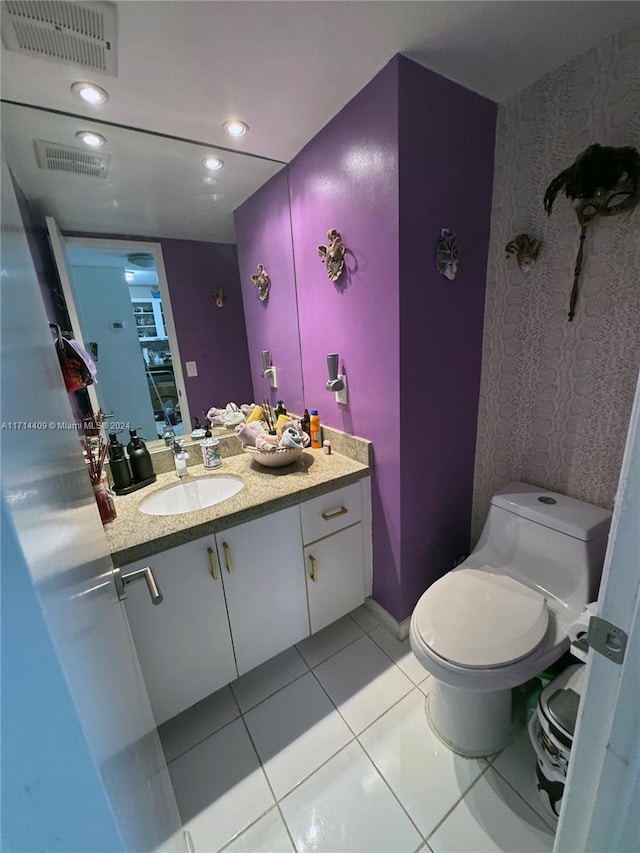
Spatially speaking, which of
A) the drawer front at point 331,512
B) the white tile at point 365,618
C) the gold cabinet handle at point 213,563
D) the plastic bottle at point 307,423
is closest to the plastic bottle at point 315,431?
the plastic bottle at point 307,423

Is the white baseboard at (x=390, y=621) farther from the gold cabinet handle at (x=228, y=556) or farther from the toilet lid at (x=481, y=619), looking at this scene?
the gold cabinet handle at (x=228, y=556)

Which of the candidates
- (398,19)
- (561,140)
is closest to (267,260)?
(398,19)

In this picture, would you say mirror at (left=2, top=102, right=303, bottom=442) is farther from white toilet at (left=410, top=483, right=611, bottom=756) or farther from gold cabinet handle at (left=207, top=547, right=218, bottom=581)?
white toilet at (left=410, top=483, right=611, bottom=756)

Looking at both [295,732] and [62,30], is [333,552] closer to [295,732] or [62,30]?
[295,732]

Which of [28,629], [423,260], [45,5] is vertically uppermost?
[45,5]

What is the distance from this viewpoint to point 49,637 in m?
0.28

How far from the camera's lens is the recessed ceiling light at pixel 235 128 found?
125 cm

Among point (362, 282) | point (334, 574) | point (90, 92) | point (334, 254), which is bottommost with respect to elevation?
point (334, 574)

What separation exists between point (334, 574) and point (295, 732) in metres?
0.56

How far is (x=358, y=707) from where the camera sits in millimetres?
1301

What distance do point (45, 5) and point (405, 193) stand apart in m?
1.02

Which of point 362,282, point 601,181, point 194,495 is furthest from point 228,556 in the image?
point 601,181

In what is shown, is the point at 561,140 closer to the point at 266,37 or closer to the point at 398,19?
the point at 398,19

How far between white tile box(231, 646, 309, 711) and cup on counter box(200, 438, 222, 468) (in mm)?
930
